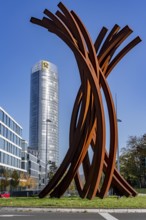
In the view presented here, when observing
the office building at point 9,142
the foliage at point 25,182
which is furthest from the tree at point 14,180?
the foliage at point 25,182

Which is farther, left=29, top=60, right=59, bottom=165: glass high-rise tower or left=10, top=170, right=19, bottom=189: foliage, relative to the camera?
left=29, top=60, right=59, bottom=165: glass high-rise tower

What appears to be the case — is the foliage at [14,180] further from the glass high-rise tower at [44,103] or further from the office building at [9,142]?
the glass high-rise tower at [44,103]

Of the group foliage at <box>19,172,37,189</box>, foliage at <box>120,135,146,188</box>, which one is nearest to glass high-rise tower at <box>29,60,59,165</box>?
foliage at <box>19,172,37,189</box>

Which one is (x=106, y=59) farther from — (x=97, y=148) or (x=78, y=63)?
(x=97, y=148)

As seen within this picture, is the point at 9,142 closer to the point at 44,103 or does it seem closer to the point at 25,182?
the point at 44,103

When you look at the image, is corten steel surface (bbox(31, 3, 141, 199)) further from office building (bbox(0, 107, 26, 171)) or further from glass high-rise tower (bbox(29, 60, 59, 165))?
glass high-rise tower (bbox(29, 60, 59, 165))

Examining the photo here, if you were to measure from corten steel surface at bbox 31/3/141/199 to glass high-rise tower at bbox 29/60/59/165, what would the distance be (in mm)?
72904

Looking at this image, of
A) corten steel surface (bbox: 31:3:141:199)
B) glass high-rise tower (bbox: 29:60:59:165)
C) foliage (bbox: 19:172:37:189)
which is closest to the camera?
corten steel surface (bbox: 31:3:141:199)

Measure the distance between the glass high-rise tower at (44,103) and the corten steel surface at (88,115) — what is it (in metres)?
72.9

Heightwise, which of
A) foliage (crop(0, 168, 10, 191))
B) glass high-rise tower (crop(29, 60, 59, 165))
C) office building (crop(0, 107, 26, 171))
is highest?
glass high-rise tower (crop(29, 60, 59, 165))

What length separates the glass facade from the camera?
267 feet

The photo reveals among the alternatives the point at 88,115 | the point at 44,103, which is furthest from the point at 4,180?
the point at 88,115

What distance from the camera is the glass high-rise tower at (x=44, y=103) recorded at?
9819cm

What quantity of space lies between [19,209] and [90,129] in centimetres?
631
